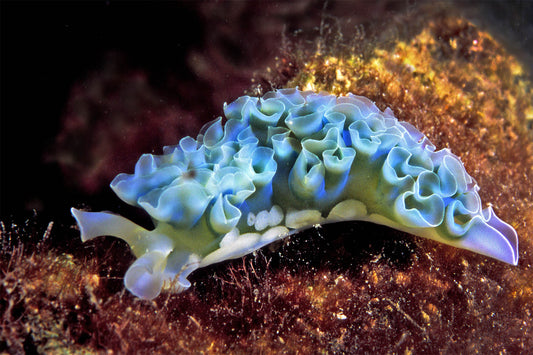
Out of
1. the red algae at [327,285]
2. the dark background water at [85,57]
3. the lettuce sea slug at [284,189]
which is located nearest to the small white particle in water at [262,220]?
the lettuce sea slug at [284,189]

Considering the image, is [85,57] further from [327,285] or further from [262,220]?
[327,285]

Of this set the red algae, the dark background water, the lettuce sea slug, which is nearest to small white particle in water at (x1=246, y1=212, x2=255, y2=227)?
the lettuce sea slug

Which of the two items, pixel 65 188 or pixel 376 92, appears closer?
pixel 65 188

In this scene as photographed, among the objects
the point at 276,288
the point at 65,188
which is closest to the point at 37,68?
the point at 65,188

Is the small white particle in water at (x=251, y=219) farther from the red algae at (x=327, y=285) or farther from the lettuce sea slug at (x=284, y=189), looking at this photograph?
the red algae at (x=327, y=285)

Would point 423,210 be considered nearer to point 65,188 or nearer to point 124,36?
point 124,36
